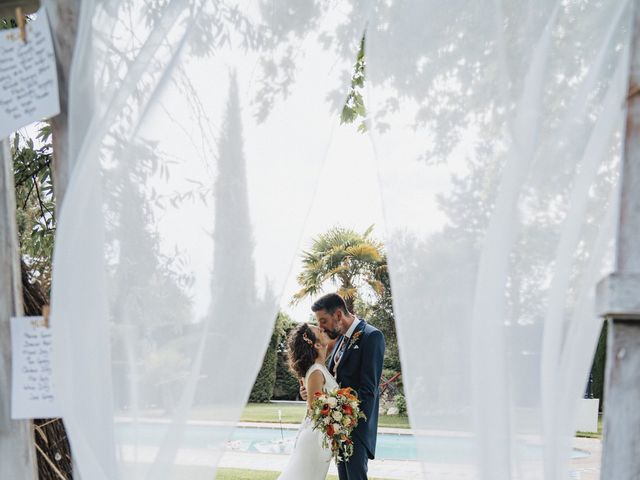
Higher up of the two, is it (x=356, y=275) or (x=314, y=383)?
(x=356, y=275)

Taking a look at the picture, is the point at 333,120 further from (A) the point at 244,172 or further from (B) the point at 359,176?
(B) the point at 359,176

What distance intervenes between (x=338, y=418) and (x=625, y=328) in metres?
2.58

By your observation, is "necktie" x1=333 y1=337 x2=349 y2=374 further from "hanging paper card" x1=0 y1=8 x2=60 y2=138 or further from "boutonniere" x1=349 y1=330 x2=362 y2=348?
"hanging paper card" x1=0 y1=8 x2=60 y2=138

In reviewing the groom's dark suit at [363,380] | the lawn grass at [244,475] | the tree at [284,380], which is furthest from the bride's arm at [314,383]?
the tree at [284,380]

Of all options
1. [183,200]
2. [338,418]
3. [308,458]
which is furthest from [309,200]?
[308,458]

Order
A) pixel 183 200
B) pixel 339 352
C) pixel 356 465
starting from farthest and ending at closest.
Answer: pixel 339 352, pixel 356 465, pixel 183 200

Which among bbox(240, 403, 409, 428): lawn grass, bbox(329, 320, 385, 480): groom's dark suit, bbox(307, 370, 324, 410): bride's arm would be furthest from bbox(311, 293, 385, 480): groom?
bbox(240, 403, 409, 428): lawn grass

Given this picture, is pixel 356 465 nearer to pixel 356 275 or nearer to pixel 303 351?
pixel 303 351

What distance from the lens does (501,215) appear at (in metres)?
1.50

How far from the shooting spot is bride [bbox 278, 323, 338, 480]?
424 cm

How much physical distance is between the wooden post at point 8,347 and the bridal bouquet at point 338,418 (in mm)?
2173

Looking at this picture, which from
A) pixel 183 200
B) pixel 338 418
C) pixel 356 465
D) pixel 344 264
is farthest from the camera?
pixel 344 264

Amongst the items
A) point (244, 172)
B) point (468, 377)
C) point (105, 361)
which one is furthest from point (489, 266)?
point (105, 361)

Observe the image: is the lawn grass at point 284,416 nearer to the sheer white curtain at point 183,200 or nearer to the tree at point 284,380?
the tree at point 284,380
